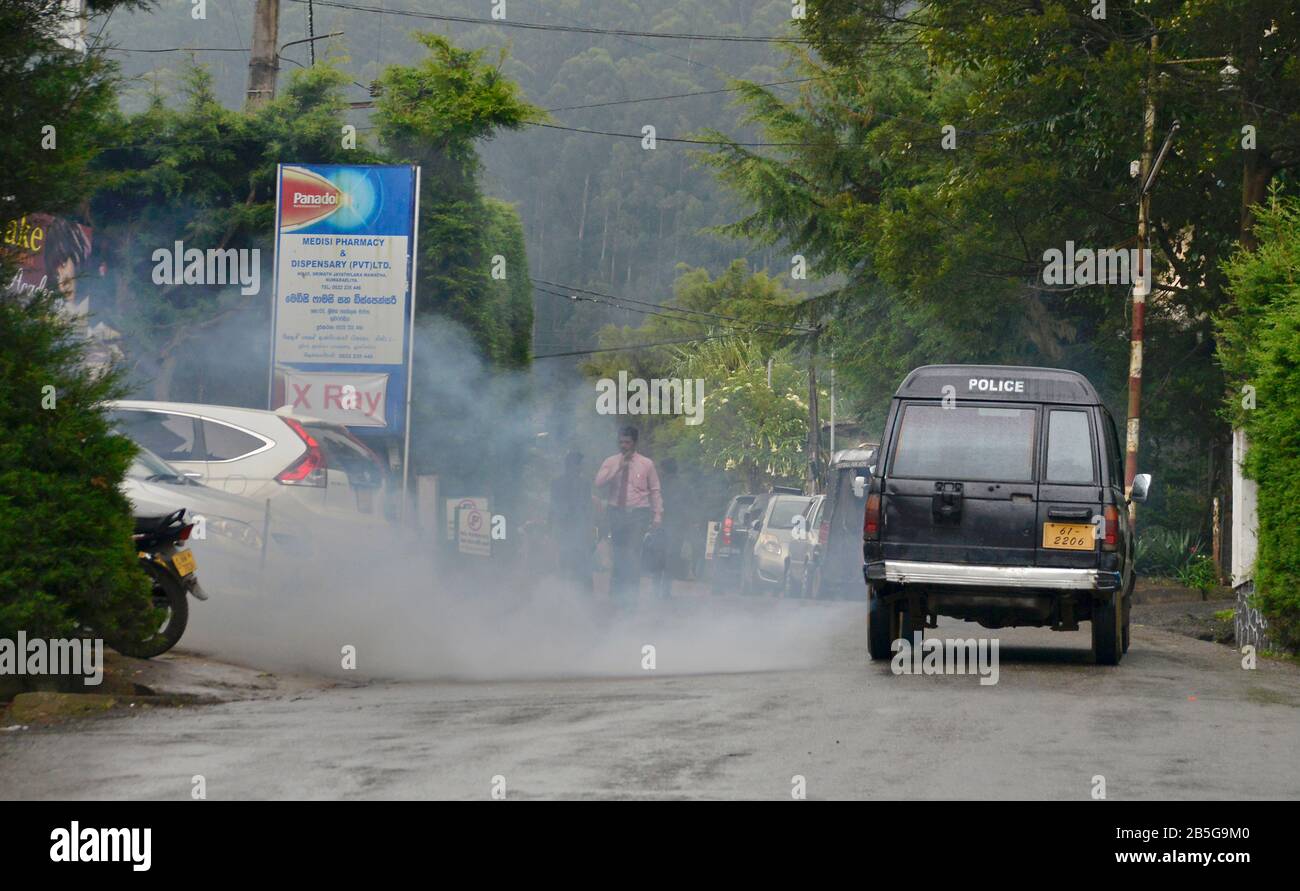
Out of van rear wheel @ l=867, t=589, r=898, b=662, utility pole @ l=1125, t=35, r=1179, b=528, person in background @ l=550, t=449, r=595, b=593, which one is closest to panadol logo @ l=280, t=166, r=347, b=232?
person in background @ l=550, t=449, r=595, b=593

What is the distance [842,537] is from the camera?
24.2m

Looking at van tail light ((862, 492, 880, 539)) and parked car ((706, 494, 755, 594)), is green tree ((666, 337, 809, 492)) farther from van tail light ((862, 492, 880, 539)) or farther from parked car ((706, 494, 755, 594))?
van tail light ((862, 492, 880, 539))

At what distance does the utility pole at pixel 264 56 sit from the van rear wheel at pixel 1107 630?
53.0 ft

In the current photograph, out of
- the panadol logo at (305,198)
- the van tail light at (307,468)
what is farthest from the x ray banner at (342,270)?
the van tail light at (307,468)

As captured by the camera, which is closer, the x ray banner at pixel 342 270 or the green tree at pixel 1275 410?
the green tree at pixel 1275 410

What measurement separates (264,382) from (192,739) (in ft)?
51.8

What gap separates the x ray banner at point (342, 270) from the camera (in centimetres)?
2078

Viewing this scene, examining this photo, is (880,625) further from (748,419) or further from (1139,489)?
(748,419)

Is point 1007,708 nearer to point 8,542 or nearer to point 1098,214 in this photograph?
point 8,542

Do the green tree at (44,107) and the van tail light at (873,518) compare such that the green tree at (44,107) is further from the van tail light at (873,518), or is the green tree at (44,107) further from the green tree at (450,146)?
the green tree at (450,146)

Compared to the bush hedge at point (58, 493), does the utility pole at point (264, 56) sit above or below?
above

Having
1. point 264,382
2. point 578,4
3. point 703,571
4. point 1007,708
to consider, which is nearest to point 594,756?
point 1007,708

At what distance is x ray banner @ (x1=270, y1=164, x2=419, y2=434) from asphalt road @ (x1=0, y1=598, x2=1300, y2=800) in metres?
9.66

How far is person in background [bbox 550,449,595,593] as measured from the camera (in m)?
21.7
